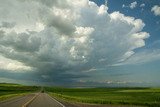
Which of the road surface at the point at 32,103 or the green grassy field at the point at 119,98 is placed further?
the green grassy field at the point at 119,98

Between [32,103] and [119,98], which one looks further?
[119,98]

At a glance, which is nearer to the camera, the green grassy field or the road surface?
the road surface

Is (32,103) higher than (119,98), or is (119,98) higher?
(119,98)
